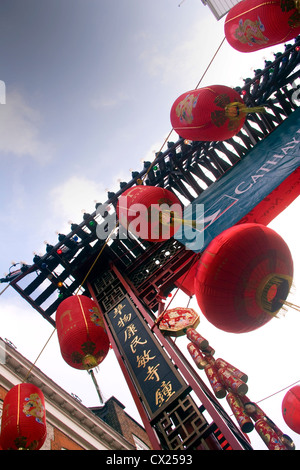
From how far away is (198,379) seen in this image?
5.39 meters

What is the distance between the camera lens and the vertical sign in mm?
5336

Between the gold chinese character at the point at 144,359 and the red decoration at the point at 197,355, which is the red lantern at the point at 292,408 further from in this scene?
the gold chinese character at the point at 144,359

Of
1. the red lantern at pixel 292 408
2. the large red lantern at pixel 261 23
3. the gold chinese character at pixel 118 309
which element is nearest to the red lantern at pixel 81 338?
the gold chinese character at pixel 118 309

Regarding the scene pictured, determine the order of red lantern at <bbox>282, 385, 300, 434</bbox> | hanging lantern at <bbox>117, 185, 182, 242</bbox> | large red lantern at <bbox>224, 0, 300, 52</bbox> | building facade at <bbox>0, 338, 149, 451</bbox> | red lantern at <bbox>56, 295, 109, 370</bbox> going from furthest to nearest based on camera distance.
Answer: building facade at <bbox>0, 338, 149, 451</bbox> → hanging lantern at <bbox>117, 185, 182, 242</bbox> → large red lantern at <bbox>224, 0, 300, 52</bbox> → red lantern at <bbox>56, 295, 109, 370</bbox> → red lantern at <bbox>282, 385, 300, 434</bbox>

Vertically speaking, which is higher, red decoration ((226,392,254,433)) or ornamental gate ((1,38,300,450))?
ornamental gate ((1,38,300,450))

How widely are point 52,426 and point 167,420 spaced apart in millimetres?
8888

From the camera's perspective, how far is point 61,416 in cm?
1262

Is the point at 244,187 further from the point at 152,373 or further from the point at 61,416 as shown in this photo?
the point at 61,416

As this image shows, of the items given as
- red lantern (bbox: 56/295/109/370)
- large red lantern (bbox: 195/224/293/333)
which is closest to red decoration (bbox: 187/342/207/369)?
red lantern (bbox: 56/295/109/370)

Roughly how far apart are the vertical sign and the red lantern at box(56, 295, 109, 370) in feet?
1.83

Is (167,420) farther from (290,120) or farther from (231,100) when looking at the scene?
(290,120)

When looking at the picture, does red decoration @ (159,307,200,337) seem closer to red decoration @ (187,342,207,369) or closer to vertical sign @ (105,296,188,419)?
vertical sign @ (105,296,188,419)

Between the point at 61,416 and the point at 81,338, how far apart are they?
846 centimetres

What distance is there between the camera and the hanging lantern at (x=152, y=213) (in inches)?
248
